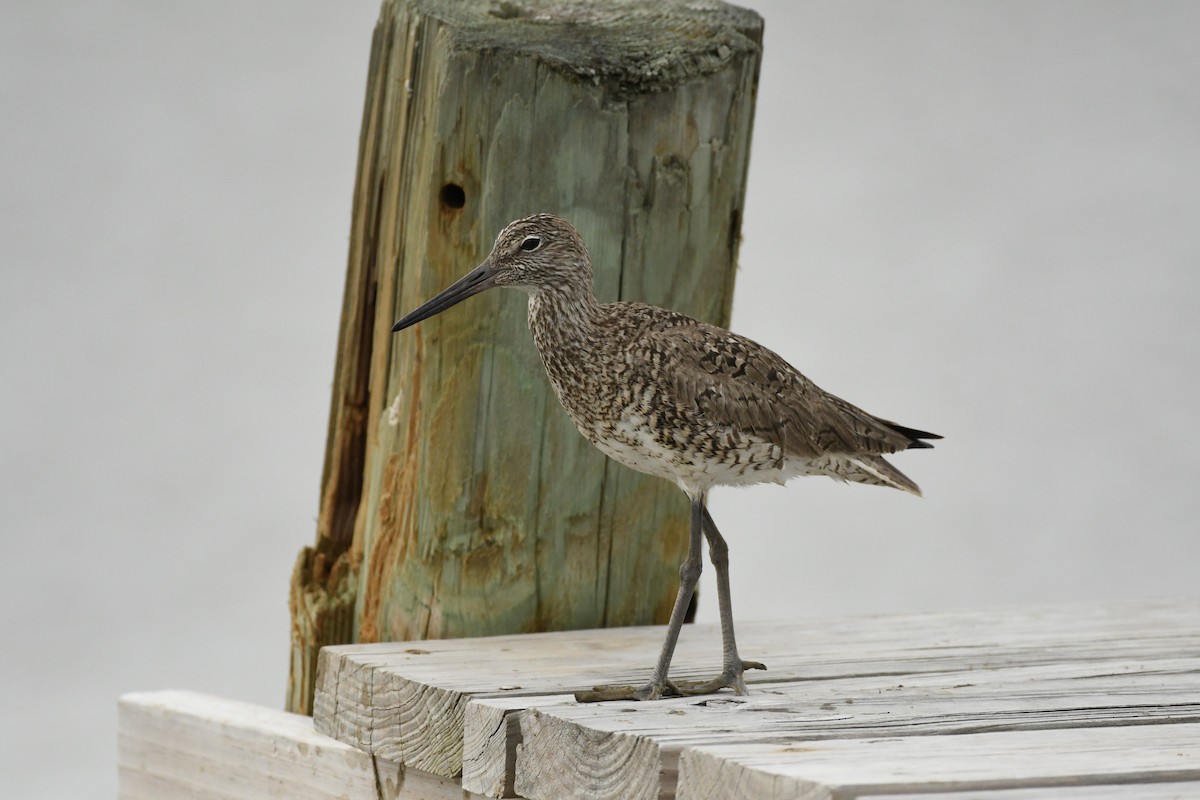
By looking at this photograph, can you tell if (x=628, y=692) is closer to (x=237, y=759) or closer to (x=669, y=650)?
(x=669, y=650)

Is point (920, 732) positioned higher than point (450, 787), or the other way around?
point (920, 732)

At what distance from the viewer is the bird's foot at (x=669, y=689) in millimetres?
3834

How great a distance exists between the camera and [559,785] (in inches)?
139

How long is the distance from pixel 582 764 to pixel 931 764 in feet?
2.58

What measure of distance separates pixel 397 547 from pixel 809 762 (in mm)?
1970

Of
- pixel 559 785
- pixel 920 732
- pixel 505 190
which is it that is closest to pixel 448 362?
pixel 505 190

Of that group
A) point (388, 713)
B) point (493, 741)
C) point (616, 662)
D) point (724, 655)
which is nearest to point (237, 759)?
point (388, 713)

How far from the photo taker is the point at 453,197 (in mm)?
4648

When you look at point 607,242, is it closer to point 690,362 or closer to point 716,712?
point 690,362

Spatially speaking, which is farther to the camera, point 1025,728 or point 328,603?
point 328,603

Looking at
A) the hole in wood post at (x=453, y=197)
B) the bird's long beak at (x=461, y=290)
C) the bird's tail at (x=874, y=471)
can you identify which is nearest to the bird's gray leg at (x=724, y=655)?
the bird's tail at (x=874, y=471)

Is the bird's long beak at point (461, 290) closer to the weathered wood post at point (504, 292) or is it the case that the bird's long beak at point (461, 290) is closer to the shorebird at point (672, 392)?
the shorebird at point (672, 392)

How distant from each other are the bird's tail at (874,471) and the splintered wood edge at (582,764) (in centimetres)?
128

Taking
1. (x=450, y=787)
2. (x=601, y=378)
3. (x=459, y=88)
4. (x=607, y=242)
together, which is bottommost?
(x=450, y=787)
